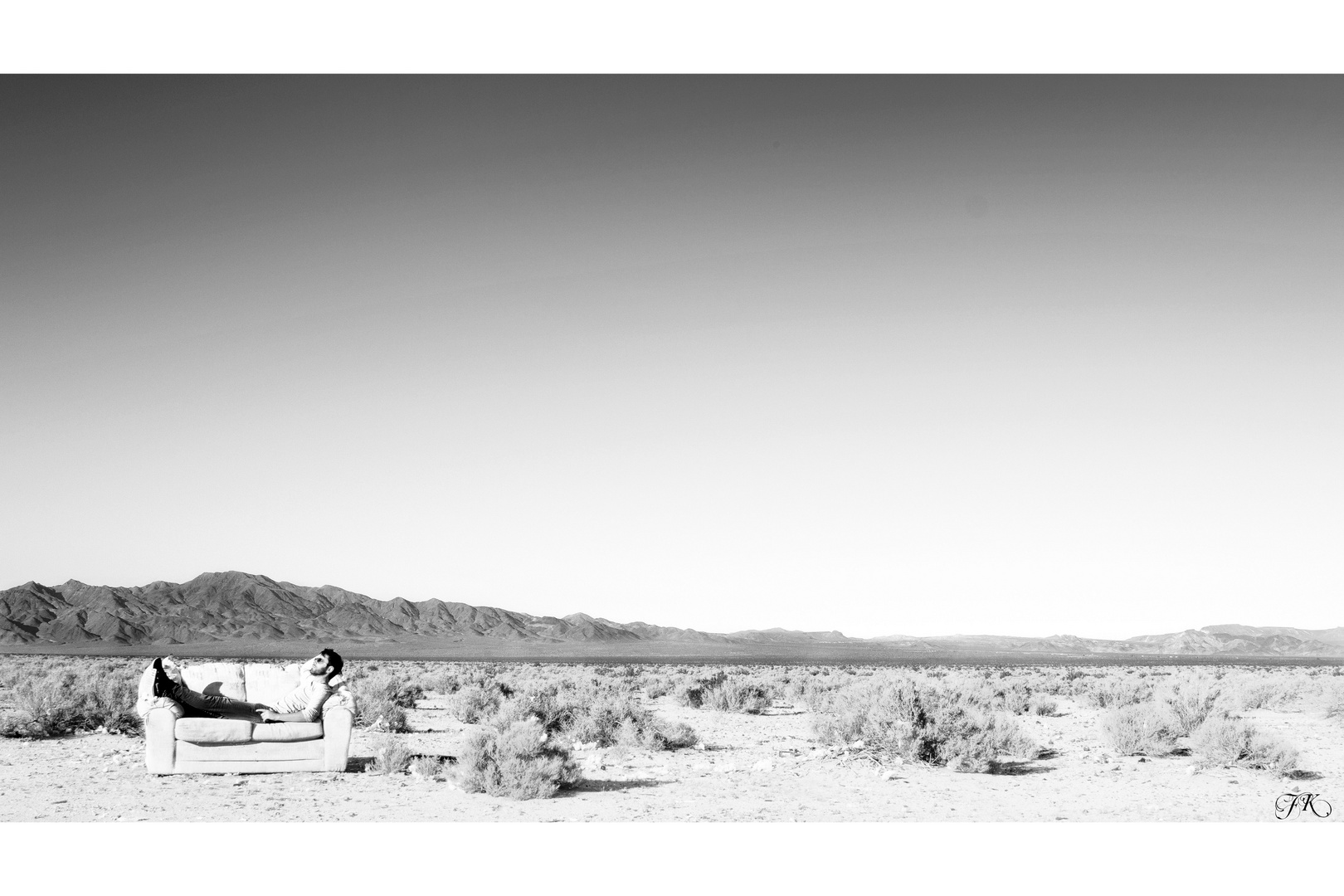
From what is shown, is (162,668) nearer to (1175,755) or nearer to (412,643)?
(1175,755)

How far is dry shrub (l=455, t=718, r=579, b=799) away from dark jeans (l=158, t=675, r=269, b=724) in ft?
7.17

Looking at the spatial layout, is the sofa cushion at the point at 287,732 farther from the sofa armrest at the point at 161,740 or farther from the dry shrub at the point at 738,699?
the dry shrub at the point at 738,699

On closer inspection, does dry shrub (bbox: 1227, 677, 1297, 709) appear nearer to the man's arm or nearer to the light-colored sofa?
the light-colored sofa

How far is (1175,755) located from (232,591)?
145 metres

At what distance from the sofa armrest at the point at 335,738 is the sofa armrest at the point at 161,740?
55.2 inches

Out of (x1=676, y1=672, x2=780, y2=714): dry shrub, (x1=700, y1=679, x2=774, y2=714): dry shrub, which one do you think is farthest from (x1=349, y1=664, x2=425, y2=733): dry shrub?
(x1=700, y1=679, x2=774, y2=714): dry shrub

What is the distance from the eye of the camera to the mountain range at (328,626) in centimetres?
11250

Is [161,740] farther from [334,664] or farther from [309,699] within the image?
[334,664]

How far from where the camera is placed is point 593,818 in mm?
8703

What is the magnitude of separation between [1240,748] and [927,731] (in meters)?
3.58

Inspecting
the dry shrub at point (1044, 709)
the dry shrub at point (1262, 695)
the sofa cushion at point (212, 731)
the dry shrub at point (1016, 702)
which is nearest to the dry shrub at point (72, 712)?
the sofa cushion at point (212, 731)

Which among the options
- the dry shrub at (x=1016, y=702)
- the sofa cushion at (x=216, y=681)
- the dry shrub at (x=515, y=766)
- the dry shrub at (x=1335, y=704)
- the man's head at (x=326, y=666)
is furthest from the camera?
the dry shrub at (x=1016, y=702)

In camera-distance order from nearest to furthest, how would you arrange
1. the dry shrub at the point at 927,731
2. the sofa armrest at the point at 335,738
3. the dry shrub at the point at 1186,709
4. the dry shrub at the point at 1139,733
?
the sofa armrest at the point at 335,738 → the dry shrub at the point at 927,731 → the dry shrub at the point at 1139,733 → the dry shrub at the point at 1186,709
